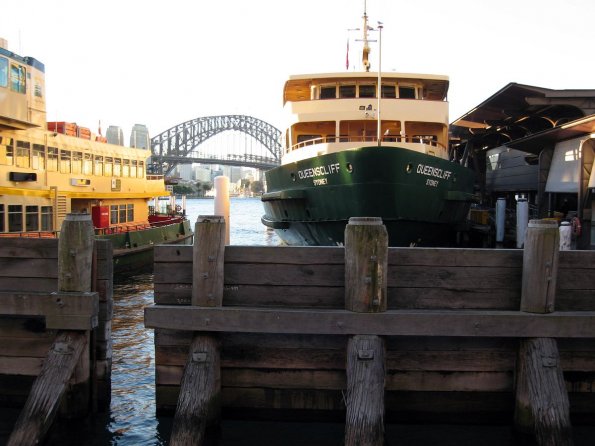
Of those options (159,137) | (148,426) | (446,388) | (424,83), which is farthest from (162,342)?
(159,137)

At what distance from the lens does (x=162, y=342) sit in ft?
18.2

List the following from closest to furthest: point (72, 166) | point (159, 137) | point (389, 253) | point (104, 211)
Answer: point (389, 253) → point (72, 166) → point (104, 211) → point (159, 137)

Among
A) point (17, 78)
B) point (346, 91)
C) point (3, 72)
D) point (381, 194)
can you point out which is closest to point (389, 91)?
point (346, 91)

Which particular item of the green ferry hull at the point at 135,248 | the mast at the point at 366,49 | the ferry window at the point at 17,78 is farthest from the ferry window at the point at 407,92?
the ferry window at the point at 17,78

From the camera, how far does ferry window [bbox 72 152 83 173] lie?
2116 cm

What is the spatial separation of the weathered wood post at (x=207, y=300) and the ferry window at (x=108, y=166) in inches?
778

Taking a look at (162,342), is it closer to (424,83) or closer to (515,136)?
(424,83)

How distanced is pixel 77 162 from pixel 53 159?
144cm

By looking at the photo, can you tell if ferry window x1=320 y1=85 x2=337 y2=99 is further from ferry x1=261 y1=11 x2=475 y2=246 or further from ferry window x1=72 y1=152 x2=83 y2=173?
ferry window x1=72 y1=152 x2=83 y2=173

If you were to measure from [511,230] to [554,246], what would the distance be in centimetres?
1455

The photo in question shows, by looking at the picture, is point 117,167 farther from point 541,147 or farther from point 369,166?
point 541,147

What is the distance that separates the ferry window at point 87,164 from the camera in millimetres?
21922

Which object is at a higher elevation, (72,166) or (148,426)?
(72,166)

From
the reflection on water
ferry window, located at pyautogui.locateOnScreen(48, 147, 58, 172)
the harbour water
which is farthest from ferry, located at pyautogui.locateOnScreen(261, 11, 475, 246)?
ferry window, located at pyautogui.locateOnScreen(48, 147, 58, 172)
